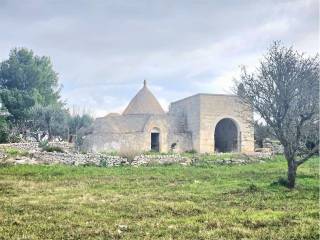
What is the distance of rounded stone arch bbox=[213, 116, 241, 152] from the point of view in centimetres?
3786

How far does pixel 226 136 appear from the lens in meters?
40.7

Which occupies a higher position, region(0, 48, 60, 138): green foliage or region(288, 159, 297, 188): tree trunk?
region(0, 48, 60, 138): green foliage

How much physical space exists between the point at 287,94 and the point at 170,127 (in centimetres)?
2313

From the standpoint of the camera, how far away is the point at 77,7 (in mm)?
14141

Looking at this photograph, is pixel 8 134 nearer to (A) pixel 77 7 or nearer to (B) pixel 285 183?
(A) pixel 77 7

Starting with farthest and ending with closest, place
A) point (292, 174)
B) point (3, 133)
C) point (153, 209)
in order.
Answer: point (3, 133), point (292, 174), point (153, 209)

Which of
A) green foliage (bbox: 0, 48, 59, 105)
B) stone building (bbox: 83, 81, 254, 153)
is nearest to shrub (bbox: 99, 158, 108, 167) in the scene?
stone building (bbox: 83, 81, 254, 153)

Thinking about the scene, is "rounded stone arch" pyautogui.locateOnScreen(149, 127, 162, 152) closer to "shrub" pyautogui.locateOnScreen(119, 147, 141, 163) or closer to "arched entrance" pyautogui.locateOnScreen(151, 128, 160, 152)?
"arched entrance" pyautogui.locateOnScreen(151, 128, 160, 152)

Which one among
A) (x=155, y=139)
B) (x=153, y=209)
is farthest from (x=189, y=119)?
(x=153, y=209)

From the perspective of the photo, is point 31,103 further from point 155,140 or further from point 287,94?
point 287,94

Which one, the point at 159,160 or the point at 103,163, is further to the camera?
the point at 159,160

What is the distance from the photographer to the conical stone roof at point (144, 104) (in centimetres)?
3801

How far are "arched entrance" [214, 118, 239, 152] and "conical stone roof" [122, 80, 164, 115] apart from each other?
6193mm

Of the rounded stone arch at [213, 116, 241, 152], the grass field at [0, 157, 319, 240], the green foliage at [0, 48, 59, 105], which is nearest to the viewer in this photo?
the grass field at [0, 157, 319, 240]
